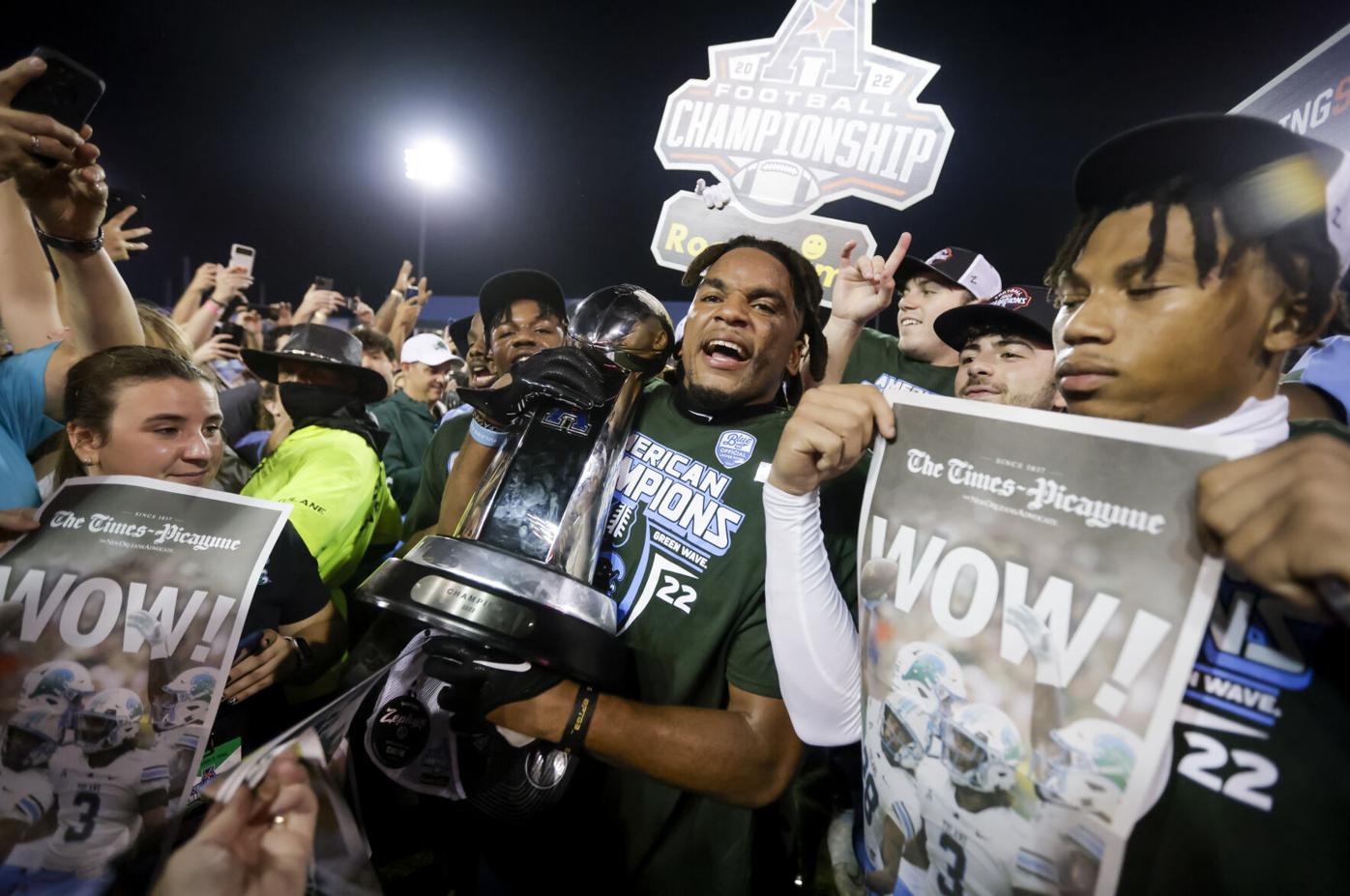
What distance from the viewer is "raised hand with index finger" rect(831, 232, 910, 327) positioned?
2.43 m

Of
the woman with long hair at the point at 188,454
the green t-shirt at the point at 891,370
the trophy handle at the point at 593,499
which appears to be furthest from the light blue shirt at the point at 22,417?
the green t-shirt at the point at 891,370

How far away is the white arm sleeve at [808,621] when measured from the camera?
3.90ft

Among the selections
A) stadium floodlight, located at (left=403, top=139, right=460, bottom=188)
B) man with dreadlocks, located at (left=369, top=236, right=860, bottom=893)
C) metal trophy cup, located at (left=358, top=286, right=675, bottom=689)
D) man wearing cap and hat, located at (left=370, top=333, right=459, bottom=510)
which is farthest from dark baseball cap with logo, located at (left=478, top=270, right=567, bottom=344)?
stadium floodlight, located at (left=403, top=139, right=460, bottom=188)

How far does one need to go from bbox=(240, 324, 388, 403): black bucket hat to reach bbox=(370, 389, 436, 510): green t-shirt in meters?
0.78

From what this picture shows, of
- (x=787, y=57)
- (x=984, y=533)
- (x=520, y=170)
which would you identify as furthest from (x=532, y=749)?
(x=520, y=170)

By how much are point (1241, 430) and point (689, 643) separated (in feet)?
3.61

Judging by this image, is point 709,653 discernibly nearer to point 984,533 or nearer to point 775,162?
point 984,533

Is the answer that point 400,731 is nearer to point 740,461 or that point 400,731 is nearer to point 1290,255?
point 740,461

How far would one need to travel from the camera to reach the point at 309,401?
2826mm

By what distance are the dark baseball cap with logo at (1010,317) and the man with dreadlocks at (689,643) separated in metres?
1.17

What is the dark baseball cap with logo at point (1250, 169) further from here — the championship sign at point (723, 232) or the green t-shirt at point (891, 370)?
the green t-shirt at point (891, 370)

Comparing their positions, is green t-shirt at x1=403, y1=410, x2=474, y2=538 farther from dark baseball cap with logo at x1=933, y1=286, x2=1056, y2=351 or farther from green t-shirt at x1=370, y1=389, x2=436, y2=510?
dark baseball cap with logo at x1=933, y1=286, x2=1056, y2=351

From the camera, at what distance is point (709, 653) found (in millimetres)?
1481

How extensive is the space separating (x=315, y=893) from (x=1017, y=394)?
8.61 ft
